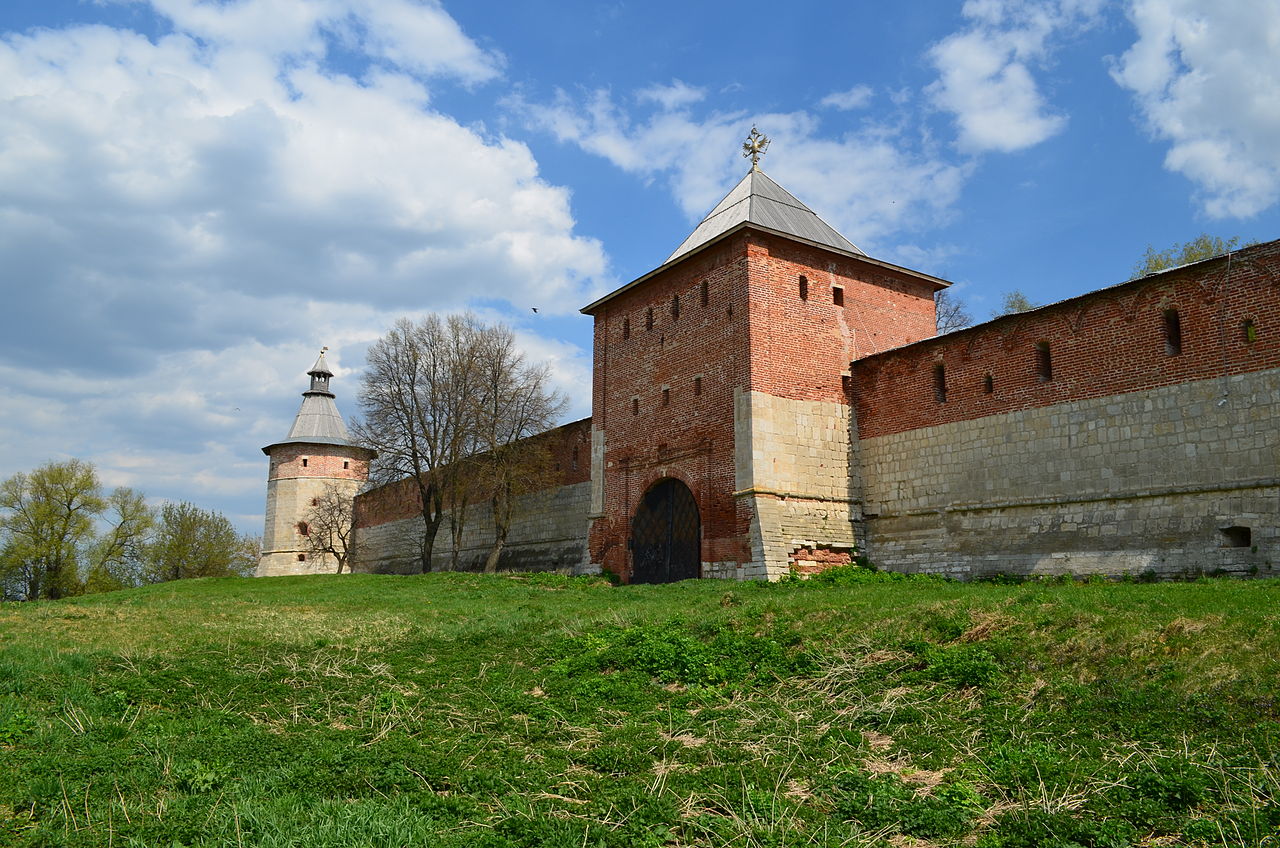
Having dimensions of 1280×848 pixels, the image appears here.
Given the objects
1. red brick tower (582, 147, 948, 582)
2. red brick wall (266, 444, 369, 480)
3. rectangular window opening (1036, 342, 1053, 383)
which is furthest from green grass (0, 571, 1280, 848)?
red brick wall (266, 444, 369, 480)

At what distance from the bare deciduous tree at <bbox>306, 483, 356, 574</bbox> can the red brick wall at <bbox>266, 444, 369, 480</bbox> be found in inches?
50.1

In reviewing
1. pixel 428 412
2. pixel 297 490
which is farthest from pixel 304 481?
pixel 428 412

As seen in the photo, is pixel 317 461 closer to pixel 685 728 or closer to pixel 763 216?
pixel 763 216

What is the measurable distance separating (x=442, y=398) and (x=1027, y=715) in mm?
22592

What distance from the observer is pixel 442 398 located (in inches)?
1097

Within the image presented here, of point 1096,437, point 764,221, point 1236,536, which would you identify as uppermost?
point 764,221

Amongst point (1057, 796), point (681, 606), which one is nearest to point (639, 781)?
point (1057, 796)

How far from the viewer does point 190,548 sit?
4481cm

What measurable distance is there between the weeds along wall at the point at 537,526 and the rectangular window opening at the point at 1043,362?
12.0 metres

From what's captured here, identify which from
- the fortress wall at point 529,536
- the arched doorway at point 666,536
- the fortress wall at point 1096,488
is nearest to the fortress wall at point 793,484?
the fortress wall at point 1096,488

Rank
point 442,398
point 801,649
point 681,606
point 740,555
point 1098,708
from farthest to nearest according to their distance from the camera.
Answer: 1. point 442,398
2. point 740,555
3. point 681,606
4. point 801,649
5. point 1098,708

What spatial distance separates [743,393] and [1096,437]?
245 inches

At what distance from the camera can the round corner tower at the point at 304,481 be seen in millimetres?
41000

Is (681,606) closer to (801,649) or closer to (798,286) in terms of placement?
(801,649)
